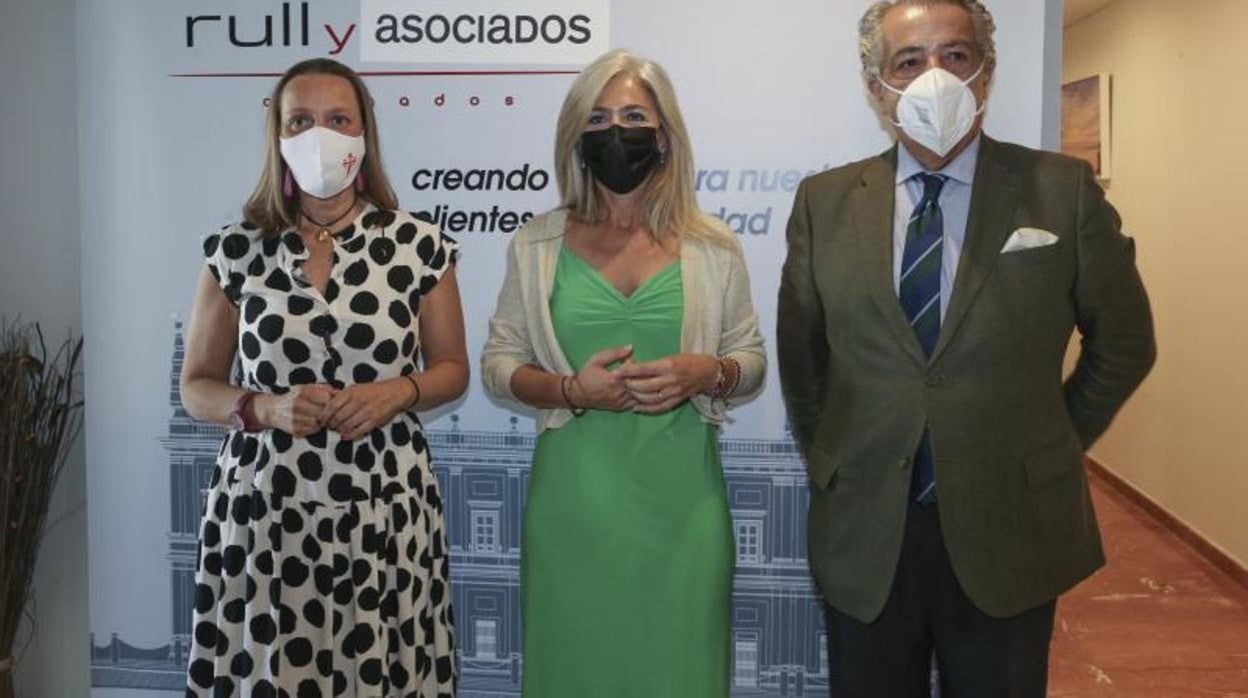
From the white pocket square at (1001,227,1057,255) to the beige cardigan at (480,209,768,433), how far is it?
1.94ft

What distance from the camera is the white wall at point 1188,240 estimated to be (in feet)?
17.7

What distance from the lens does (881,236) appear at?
2.08m

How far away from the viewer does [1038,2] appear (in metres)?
2.85

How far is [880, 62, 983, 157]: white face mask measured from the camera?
6.63 feet

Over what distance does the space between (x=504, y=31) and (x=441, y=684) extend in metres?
1.61

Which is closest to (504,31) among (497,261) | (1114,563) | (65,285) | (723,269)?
(497,261)

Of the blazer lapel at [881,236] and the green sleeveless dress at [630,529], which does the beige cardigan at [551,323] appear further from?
the blazer lapel at [881,236]

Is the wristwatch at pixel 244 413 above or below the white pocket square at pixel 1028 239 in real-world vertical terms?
below

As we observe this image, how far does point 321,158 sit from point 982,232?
1204 mm

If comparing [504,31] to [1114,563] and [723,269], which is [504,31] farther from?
[1114,563]

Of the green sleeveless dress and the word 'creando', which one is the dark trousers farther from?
the word 'creando'

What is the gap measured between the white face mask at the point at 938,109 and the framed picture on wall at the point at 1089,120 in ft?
19.7

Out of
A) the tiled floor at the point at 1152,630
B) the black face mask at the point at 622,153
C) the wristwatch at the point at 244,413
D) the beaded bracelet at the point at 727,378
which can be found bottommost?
the tiled floor at the point at 1152,630

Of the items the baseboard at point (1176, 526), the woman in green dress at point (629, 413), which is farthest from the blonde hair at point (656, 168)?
the baseboard at point (1176, 526)
